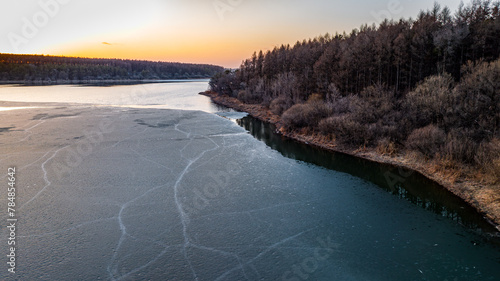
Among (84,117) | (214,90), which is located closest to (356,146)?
(84,117)

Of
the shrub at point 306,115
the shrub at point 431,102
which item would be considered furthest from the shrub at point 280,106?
the shrub at point 431,102

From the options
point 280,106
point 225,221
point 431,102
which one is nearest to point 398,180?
point 431,102

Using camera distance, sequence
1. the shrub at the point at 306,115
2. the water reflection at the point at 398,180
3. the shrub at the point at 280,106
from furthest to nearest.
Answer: the shrub at the point at 280,106
the shrub at the point at 306,115
the water reflection at the point at 398,180

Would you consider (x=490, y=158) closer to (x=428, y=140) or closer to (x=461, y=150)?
Result: (x=461, y=150)

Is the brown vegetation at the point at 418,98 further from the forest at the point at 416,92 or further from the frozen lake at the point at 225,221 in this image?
the frozen lake at the point at 225,221

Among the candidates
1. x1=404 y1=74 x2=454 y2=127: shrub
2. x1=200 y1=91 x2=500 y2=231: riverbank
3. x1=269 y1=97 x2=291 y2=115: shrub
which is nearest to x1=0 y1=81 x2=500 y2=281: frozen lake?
x1=200 y1=91 x2=500 y2=231: riverbank

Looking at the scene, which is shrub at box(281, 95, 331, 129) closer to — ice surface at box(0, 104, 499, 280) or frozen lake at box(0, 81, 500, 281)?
frozen lake at box(0, 81, 500, 281)
